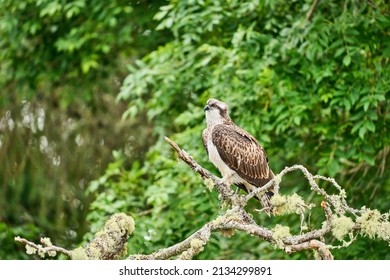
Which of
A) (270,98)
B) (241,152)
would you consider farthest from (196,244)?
(270,98)

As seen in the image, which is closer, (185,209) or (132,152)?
(185,209)

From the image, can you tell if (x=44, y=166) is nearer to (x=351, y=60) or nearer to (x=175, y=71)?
(x=175, y=71)

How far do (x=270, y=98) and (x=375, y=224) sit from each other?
15.2 ft

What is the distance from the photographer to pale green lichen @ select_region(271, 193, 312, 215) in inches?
169

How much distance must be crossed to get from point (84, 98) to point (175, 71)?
97.7 inches

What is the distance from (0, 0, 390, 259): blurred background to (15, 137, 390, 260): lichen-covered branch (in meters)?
3.45

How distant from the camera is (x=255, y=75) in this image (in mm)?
8719

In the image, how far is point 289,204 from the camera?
433 centimetres

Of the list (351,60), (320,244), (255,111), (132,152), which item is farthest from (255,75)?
(320,244)

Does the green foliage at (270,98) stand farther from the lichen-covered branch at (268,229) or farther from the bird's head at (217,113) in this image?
the lichen-covered branch at (268,229)

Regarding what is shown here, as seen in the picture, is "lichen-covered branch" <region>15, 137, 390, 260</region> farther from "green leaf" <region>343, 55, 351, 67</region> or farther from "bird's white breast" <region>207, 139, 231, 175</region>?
"green leaf" <region>343, 55, 351, 67</region>

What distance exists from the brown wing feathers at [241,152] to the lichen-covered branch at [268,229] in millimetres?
402

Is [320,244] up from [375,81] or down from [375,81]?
up

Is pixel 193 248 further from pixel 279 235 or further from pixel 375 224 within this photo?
pixel 375 224
